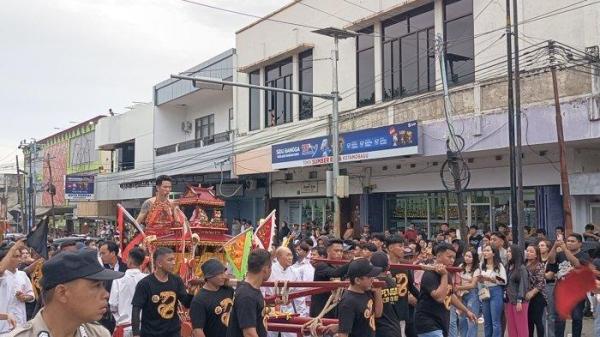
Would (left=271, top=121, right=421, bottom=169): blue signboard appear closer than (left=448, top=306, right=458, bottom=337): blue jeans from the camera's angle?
No

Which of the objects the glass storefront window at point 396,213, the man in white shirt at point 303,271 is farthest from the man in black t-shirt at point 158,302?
the glass storefront window at point 396,213

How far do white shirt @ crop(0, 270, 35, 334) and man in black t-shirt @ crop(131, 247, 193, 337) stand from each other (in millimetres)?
1369

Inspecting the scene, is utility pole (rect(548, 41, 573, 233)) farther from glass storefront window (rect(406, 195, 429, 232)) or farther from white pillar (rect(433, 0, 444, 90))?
glass storefront window (rect(406, 195, 429, 232))

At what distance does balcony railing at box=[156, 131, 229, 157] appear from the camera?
1216 inches

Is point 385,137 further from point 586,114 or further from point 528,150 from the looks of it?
point 586,114

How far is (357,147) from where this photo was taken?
20.9 meters

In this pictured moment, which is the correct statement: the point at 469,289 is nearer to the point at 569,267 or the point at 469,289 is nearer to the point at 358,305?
the point at 569,267

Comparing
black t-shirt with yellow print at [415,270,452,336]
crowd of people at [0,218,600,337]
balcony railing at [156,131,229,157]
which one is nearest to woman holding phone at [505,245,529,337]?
crowd of people at [0,218,600,337]

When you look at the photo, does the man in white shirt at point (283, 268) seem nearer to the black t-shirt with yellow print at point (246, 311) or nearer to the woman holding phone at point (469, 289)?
the woman holding phone at point (469, 289)

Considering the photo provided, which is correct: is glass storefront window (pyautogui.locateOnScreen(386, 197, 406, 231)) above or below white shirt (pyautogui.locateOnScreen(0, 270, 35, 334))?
above

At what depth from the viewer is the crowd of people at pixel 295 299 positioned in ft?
9.86

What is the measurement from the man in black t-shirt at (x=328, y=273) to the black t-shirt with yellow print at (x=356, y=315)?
4.20ft

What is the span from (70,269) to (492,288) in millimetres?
8465

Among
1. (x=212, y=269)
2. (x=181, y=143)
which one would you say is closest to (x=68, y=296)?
(x=212, y=269)
